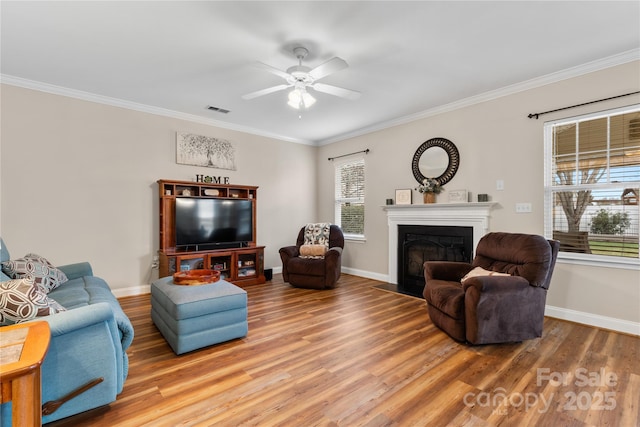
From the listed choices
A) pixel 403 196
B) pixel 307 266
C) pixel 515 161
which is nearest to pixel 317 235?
pixel 307 266

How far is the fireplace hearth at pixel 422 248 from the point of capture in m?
4.11

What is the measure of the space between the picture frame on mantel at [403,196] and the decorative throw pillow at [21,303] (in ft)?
14.2

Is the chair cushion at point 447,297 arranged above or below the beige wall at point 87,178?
below

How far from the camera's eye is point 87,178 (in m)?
3.97

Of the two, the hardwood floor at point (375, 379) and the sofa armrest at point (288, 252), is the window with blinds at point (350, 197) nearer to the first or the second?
the sofa armrest at point (288, 252)

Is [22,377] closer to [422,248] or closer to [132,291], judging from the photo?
[132,291]

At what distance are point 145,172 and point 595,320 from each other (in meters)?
5.92

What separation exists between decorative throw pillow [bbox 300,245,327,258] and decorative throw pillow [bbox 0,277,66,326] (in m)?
3.55

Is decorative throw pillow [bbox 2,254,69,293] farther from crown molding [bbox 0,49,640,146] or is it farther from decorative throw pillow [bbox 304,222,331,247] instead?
decorative throw pillow [bbox 304,222,331,247]

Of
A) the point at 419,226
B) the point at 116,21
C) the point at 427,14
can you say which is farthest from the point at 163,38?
the point at 419,226

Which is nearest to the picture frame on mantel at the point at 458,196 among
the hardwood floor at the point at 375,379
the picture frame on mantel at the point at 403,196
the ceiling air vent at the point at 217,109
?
the picture frame on mantel at the point at 403,196

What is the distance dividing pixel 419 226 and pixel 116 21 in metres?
4.26

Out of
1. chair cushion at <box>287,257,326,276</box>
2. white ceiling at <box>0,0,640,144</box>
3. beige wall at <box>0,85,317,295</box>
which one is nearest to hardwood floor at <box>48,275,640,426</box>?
chair cushion at <box>287,257,326,276</box>

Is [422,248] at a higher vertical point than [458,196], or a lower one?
lower
